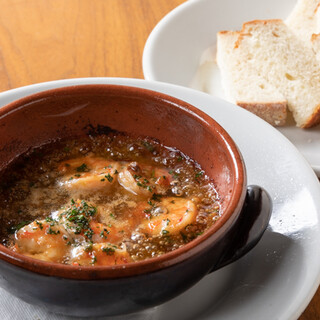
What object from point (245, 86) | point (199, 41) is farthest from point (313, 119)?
point (199, 41)

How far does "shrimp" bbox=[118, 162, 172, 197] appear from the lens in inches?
47.8

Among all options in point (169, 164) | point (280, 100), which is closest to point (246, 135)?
point (169, 164)

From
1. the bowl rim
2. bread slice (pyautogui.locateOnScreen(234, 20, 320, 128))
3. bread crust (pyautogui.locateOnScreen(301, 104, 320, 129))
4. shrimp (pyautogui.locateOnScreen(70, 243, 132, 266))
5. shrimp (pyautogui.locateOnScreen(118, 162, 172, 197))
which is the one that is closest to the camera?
the bowl rim

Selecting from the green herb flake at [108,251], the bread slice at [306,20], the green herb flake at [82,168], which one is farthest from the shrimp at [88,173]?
the bread slice at [306,20]

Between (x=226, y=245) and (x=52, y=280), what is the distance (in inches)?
12.8

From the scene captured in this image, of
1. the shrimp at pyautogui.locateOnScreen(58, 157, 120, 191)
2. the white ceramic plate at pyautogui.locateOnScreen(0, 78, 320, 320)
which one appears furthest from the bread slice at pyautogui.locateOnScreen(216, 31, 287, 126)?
the shrimp at pyautogui.locateOnScreen(58, 157, 120, 191)

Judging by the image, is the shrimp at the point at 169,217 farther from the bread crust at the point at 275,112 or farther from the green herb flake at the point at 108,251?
the bread crust at the point at 275,112

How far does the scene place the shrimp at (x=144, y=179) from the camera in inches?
47.8

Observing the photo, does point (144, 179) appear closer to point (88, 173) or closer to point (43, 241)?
point (88, 173)

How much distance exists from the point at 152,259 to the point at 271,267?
0.33m

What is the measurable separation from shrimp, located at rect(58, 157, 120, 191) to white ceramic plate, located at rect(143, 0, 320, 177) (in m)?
0.68

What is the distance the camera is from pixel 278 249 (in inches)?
44.3

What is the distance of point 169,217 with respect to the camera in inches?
44.7

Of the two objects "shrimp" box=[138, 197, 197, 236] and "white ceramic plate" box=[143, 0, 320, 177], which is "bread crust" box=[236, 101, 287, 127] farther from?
"shrimp" box=[138, 197, 197, 236]
